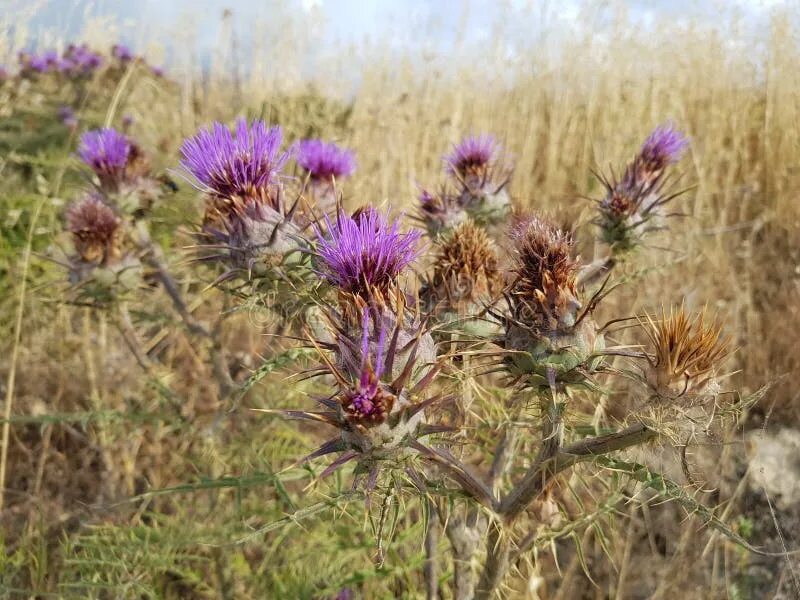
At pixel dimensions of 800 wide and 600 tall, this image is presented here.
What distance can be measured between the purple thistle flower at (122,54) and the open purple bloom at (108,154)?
5776 millimetres

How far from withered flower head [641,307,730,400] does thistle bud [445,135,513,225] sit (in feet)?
3.48

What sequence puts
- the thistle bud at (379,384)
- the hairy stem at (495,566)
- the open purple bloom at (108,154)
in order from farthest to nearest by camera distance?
the open purple bloom at (108,154) → the hairy stem at (495,566) → the thistle bud at (379,384)

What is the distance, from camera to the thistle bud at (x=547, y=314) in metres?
1.33

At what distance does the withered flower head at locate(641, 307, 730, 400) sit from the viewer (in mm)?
1233

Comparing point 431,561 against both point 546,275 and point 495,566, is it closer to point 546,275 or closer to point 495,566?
point 495,566

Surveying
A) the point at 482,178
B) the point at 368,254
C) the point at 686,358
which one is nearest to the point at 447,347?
the point at 368,254

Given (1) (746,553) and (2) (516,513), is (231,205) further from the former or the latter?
(1) (746,553)

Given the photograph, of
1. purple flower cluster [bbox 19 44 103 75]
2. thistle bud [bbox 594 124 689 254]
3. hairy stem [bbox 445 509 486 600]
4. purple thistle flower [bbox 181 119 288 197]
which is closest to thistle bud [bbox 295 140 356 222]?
purple thistle flower [bbox 181 119 288 197]

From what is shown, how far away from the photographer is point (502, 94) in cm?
667

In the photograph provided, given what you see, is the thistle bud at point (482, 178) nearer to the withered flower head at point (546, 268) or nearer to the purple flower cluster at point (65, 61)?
the withered flower head at point (546, 268)

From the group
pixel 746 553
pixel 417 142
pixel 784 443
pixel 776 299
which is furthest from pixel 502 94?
pixel 746 553

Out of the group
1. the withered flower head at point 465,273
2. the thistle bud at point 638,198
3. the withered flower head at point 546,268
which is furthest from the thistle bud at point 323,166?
the withered flower head at point 546,268

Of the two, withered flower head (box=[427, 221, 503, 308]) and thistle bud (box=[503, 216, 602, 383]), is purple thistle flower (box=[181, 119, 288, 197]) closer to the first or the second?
withered flower head (box=[427, 221, 503, 308])

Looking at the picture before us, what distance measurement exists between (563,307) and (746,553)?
6.41 ft
